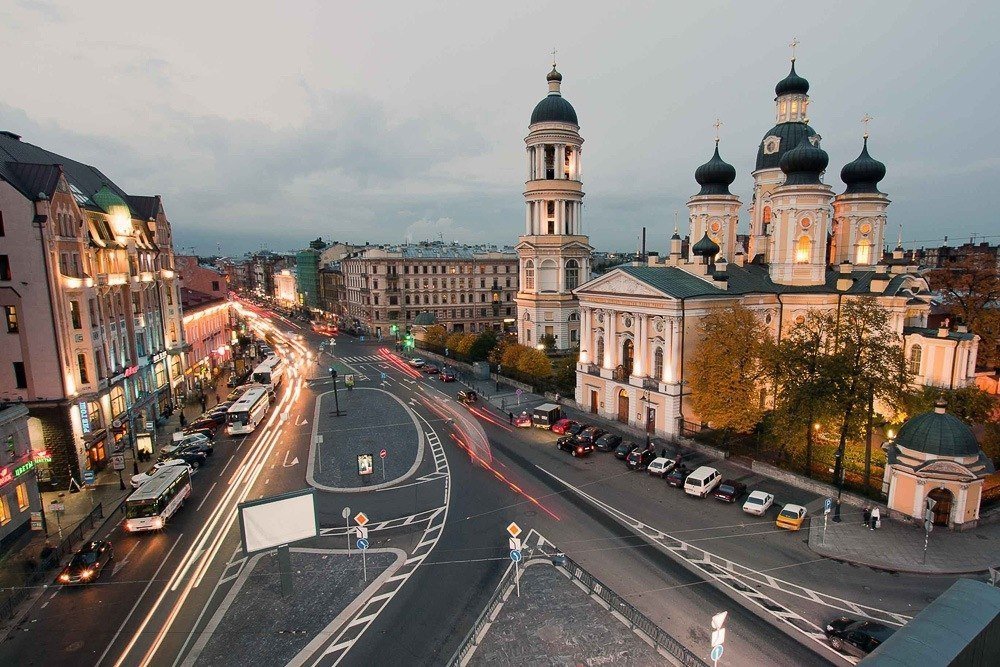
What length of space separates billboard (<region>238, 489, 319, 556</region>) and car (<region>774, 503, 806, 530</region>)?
22.9 m

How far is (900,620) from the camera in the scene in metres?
19.8

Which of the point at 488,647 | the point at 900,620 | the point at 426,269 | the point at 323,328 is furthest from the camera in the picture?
the point at 323,328

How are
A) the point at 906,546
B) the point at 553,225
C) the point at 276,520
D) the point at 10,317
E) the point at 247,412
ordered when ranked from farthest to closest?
the point at 553,225, the point at 247,412, the point at 10,317, the point at 906,546, the point at 276,520

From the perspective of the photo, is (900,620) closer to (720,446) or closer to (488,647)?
(488,647)

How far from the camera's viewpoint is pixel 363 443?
42125mm

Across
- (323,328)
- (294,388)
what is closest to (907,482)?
(294,388)

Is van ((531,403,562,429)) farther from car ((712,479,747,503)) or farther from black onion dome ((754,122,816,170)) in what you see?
black onion dome ((754,122,816,170))

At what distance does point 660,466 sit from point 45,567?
33.4m

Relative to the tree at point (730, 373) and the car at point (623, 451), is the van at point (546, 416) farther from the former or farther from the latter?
the tree at point (730, 373)

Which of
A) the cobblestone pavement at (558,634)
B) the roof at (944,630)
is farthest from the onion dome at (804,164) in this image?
the cobblestone pavement at (558,634)

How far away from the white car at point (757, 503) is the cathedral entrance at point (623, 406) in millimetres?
17578

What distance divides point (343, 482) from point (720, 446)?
26.4m

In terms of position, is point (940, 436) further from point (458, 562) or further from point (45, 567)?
point (45, 567)

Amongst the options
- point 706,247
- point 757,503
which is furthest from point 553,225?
point 757,503
